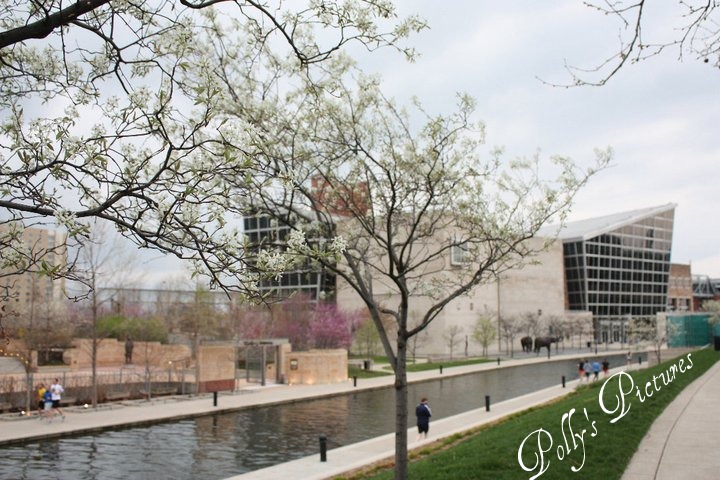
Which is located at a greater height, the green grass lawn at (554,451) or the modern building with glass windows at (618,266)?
the modern building with glass windows at (618,266)

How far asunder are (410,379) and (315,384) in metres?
6.17

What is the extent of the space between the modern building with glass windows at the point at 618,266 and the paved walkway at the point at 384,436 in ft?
221

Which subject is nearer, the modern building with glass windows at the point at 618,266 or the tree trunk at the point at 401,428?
the tree trunk at the point at 401,428

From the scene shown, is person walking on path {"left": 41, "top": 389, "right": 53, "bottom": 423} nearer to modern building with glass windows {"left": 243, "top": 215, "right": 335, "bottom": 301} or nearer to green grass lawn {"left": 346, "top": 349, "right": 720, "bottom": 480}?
modern building with glass windows {"left": 243, "top": 215, "right": 335, "bottom": 301}

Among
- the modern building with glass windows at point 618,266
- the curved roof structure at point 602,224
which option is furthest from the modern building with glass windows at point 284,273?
the modern building with glass windows at point 618,266

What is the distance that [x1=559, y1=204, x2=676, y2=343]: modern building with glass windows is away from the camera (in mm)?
101000

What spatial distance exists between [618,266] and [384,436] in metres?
93.7

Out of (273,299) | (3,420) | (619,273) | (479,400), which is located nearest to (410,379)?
(479,400)

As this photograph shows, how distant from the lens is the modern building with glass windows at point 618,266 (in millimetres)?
101000

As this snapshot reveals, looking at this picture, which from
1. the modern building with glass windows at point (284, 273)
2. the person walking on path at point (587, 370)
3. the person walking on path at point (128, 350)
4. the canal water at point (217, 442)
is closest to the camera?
the modern building with glass windows at point (284, 273)

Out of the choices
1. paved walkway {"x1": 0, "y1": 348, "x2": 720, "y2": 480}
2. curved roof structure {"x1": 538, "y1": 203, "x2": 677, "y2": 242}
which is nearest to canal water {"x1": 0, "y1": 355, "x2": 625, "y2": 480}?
paved walkway {"x1": 0, "y1": 348, "x2": 720, "y2": 480}

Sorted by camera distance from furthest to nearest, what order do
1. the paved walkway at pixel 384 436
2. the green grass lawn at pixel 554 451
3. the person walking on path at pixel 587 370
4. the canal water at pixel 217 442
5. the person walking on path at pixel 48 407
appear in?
the person walking on path at pixel 587 370, the person walking on path at pixel 48 407, the canal water at pixel 217 442, the paved walkway at pixel 384 436, the green grass lawn at pixel 554 451

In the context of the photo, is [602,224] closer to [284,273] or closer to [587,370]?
[587,370]

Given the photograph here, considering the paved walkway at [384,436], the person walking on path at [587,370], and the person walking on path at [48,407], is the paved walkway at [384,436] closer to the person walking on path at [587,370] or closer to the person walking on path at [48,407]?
the person walking on path at [48,407]
